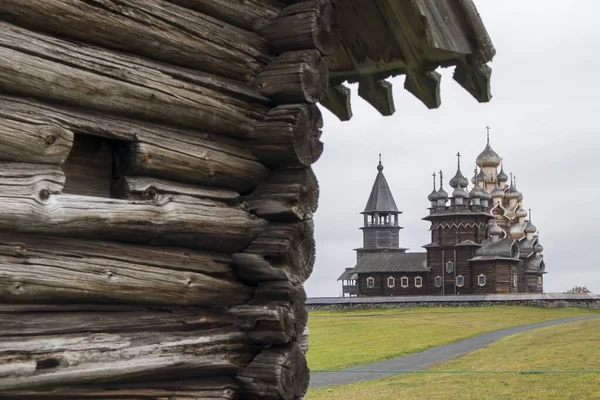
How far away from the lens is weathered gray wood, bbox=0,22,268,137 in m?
4.37

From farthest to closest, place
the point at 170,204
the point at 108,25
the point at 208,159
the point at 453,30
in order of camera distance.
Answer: the point at 453,30 → the point at 208,159 → the point at 170,204 → the point at 108,25

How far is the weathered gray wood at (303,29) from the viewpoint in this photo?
5.97 meters

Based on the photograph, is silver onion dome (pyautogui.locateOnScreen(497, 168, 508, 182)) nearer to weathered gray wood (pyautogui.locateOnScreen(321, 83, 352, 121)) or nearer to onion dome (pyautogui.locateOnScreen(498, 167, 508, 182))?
onion dome (pyautogui.locateOnScreen(498, 167, 508, 182))

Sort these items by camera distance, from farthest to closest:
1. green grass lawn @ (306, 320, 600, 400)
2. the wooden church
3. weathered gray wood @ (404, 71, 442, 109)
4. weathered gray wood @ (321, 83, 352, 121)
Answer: the wooden church < green grass lawn @ (306, 320, 600, 400) < weathered gray wood @ (321, 83, 352, 121) < weathered gray wood @ (404, 71, 442, 109)

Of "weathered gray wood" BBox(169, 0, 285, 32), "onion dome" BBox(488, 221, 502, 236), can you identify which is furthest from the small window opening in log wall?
"onion dome" BBox(488, 221, 502, 236)

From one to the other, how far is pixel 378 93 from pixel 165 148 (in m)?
3.60

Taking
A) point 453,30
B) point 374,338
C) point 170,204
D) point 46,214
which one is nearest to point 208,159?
point 170,204

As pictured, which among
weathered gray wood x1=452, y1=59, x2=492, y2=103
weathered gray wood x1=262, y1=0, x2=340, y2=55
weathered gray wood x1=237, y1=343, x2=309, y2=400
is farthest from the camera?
weathered gray wood x1=452, y1=59, x2=492, y2=103

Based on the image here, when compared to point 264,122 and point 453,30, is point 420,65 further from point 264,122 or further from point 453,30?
point 264,122

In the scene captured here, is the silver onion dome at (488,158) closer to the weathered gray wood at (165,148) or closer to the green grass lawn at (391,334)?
the green grass lawn at (391,334)

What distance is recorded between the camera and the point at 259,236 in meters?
5.88

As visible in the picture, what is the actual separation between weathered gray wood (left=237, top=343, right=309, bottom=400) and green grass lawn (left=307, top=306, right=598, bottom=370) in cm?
1818

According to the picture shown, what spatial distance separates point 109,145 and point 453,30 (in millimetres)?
3127

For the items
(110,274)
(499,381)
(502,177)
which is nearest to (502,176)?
(502,177)
